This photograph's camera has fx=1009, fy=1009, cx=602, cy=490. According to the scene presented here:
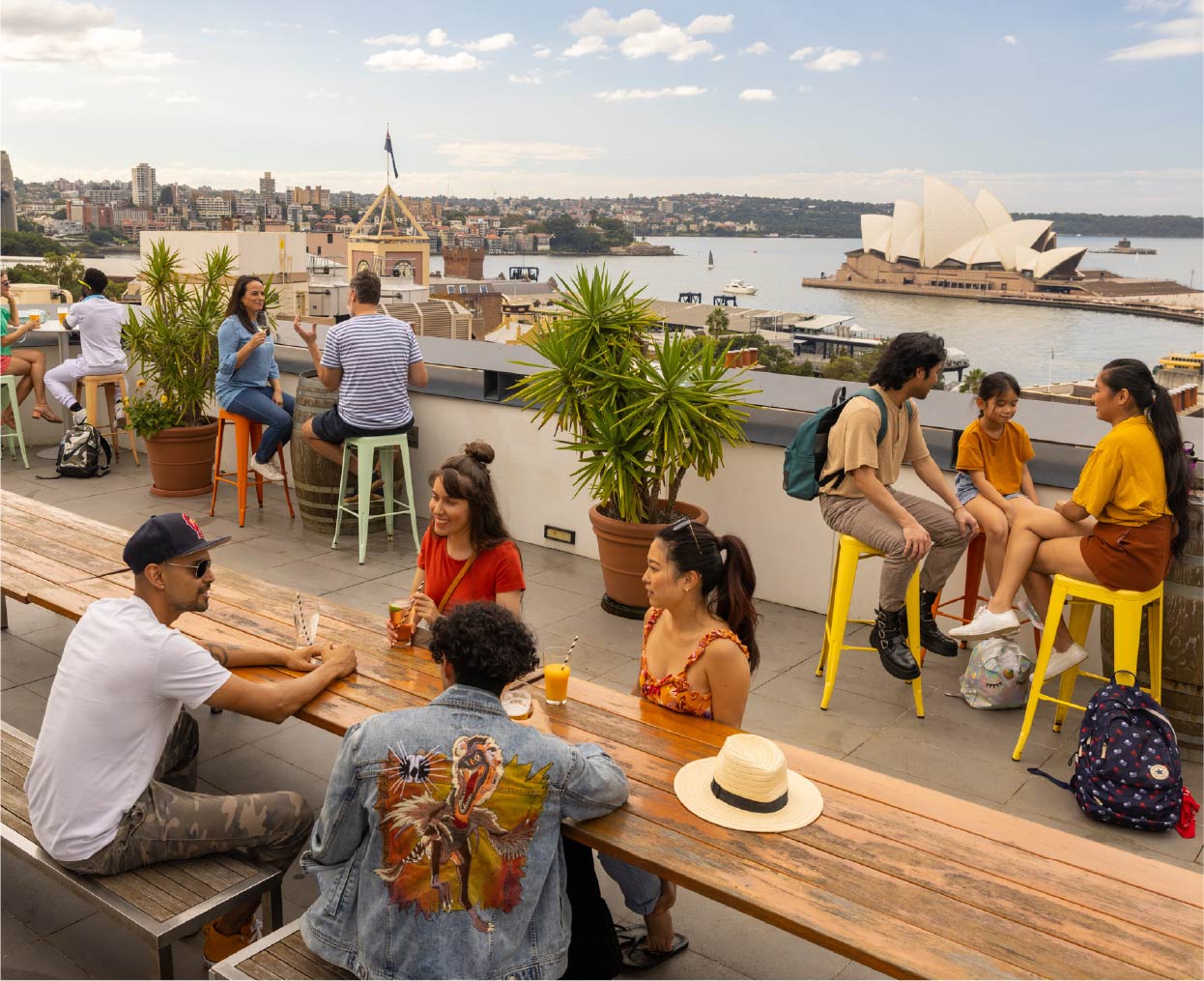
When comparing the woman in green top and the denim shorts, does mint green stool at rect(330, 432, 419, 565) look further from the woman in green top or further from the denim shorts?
the woman in green top

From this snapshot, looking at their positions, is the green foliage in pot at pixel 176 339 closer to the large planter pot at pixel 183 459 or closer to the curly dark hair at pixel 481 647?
the large planter pot at pixel 183 459

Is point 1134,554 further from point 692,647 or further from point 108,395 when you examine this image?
point 108,395

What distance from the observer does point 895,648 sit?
13.3 feet

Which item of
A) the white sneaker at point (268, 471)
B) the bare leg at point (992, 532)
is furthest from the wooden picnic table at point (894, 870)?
the white sneaker at point (268, 471)

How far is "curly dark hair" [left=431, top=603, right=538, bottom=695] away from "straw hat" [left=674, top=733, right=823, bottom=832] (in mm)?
487

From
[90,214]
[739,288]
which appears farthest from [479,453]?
[739,288]

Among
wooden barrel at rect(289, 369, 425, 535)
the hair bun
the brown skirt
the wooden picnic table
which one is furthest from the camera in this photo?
wooden barrel at rect(289, 369, 425, 535)

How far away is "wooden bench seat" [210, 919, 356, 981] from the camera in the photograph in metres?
1.93

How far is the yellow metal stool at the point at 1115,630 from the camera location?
140 inches

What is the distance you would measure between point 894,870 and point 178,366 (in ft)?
20.5

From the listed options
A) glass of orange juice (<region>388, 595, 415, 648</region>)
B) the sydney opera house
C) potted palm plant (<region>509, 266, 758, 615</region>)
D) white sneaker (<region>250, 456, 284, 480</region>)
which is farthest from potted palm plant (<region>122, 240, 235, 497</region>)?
the sydney opera house

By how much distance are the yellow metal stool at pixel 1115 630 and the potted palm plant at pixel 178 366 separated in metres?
5.49

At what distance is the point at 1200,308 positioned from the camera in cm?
3709

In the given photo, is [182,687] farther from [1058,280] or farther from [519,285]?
[1058,280]
